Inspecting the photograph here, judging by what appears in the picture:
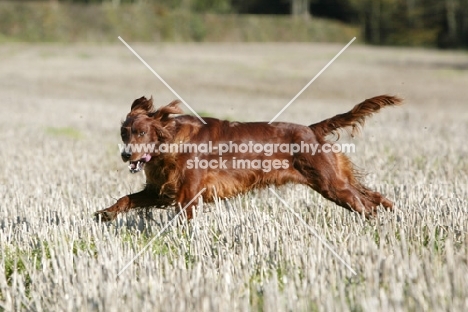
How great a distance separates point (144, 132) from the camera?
432 cm

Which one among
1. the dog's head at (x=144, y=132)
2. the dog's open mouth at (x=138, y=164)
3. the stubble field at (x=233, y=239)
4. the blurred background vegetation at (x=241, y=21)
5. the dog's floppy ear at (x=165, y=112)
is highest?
the blurred background vegetation at (x=241, y=21)

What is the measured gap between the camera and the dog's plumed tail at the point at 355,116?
15.4 ft

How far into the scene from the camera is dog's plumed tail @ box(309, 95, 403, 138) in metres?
4.71

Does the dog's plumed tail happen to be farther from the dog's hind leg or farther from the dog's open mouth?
the dog's open mouth

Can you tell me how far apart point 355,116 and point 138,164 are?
1.69 metres

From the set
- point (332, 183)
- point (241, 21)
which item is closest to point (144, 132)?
point (332, 183)

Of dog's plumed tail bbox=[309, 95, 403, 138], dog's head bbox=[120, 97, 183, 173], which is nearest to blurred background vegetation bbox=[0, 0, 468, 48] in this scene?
dog's head bbox=[120, 97, 183, 173]

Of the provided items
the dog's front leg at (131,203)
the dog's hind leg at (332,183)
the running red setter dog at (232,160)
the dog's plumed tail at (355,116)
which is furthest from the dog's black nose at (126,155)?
the dog's plumed tail at (355,116)

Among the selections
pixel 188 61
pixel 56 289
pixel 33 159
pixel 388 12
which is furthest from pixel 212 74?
pixel 388 12

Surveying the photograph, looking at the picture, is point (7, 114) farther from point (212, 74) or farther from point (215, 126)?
point (212, 74)

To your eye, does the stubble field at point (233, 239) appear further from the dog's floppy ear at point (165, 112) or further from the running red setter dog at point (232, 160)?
the dog's floppy ear at point (165, 112)

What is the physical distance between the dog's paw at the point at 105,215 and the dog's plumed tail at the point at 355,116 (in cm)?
162

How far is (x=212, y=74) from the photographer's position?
80.7 ft

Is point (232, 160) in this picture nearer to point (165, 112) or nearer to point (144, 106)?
point (165, 112)
